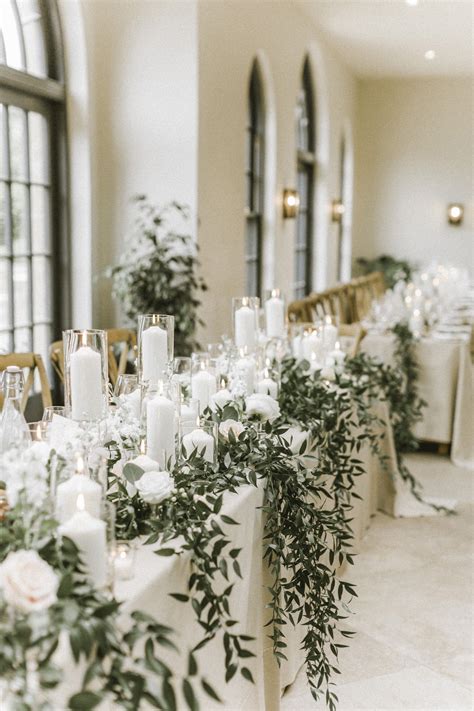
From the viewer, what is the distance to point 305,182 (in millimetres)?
9883

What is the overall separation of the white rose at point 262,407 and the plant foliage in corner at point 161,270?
2.52 metres

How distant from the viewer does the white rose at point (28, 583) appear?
48.2 inches

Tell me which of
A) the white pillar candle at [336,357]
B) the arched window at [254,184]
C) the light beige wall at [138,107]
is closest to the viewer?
the white pillar candle at [336,357]

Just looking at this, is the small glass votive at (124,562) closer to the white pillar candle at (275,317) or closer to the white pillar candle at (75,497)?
the white pillar candle at (75,497)

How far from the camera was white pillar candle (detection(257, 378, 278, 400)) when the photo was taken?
2.82 metres

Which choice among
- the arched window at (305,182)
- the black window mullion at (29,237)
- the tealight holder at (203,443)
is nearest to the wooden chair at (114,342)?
the black window mullion at (29,237)

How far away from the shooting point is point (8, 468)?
151cm

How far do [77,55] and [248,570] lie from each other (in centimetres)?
400

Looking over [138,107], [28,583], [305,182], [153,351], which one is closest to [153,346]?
[153,351]

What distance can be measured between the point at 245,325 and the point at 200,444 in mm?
1316

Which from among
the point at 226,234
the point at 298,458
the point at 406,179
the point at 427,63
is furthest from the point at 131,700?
the point at 406,179

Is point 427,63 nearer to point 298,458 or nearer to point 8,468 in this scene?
point 298,458

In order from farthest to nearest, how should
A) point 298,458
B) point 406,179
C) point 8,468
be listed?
point 406,179 → point 298,458 → point 8,468

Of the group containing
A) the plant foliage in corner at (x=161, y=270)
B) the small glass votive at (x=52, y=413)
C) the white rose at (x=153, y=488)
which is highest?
the plant foliage in corner at (x=161, y=270)
